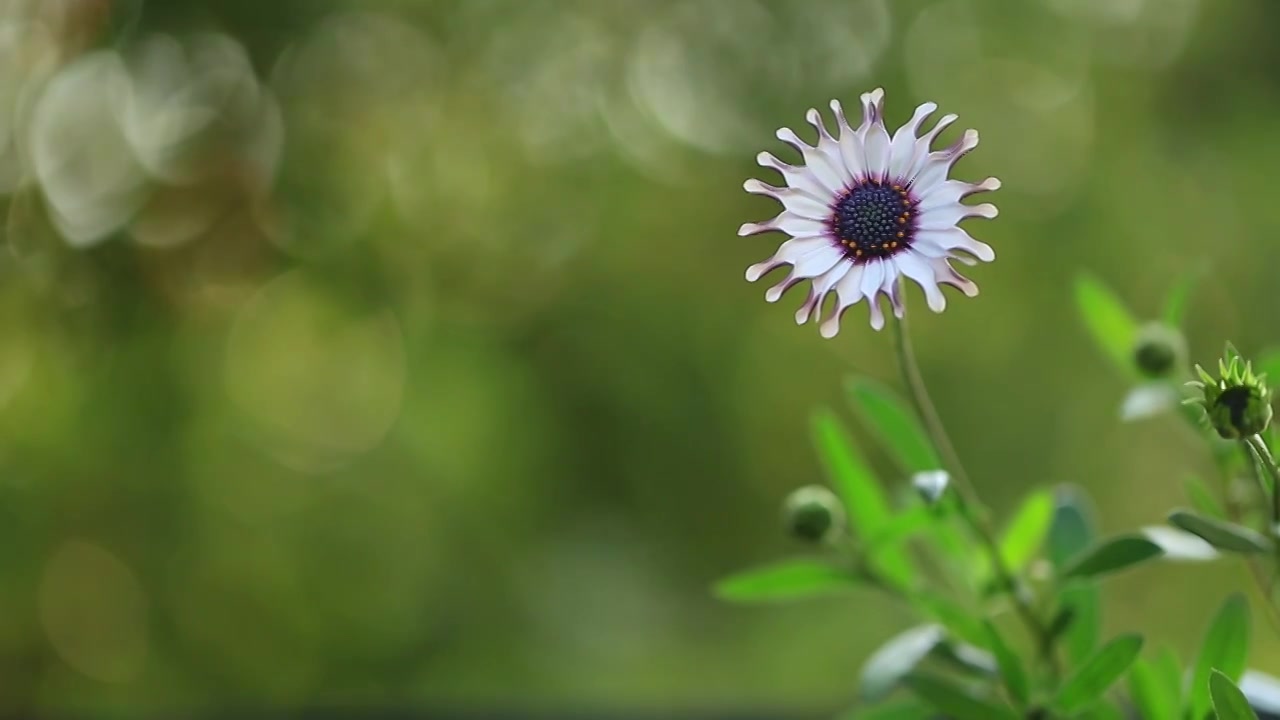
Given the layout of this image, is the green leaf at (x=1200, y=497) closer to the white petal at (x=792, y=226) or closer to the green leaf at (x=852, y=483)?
the green leaf at (x=852, y=483)

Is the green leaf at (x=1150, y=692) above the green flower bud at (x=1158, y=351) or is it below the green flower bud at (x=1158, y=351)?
below

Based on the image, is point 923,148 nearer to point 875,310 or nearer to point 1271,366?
point 875,310

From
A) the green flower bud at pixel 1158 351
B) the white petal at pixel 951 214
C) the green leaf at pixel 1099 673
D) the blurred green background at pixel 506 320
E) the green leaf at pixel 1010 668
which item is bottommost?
the green leaf at pixel 1099 673

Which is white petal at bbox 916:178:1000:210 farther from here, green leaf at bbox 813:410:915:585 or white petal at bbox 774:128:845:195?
green leaf at bbox 813:410:915:585

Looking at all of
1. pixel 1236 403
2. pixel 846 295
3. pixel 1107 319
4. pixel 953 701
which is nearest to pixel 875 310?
pixel 846 295

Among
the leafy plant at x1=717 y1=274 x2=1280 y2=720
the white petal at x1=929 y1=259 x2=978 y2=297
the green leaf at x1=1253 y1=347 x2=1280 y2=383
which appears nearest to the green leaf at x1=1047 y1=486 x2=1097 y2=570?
the leafy plant at x1=717 y1=274 x2=1280 y2=720

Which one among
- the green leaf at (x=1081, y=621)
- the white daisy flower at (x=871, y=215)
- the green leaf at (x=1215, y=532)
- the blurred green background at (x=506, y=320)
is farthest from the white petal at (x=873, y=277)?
the blurred green background at (x=506, y=320)

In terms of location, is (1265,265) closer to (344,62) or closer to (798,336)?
(798,336)
